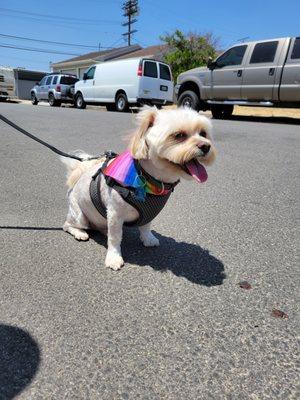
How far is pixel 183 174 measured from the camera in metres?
2.70

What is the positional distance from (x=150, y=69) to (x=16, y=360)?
17885mm

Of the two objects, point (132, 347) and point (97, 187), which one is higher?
point (97, 187)

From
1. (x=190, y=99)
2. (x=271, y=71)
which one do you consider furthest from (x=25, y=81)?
(x=271, y=71)

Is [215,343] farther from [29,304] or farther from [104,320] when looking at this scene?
[29,304]

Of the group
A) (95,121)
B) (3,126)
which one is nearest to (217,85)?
(95,121)

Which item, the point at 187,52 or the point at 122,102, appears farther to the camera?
the point at 187,52

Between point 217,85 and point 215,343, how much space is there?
40.5 ft

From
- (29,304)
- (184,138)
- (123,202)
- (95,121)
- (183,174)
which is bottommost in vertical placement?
(95,121)

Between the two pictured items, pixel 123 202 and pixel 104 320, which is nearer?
pixel 104 320

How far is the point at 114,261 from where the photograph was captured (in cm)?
302

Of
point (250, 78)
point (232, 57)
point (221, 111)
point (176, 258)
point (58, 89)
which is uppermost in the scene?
point (232, 57)

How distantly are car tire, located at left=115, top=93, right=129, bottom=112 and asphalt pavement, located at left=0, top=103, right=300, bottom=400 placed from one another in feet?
48.9

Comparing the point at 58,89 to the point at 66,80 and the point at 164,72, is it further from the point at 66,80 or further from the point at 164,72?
the point at 164,72

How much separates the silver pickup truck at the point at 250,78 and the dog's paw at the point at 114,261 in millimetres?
10215
